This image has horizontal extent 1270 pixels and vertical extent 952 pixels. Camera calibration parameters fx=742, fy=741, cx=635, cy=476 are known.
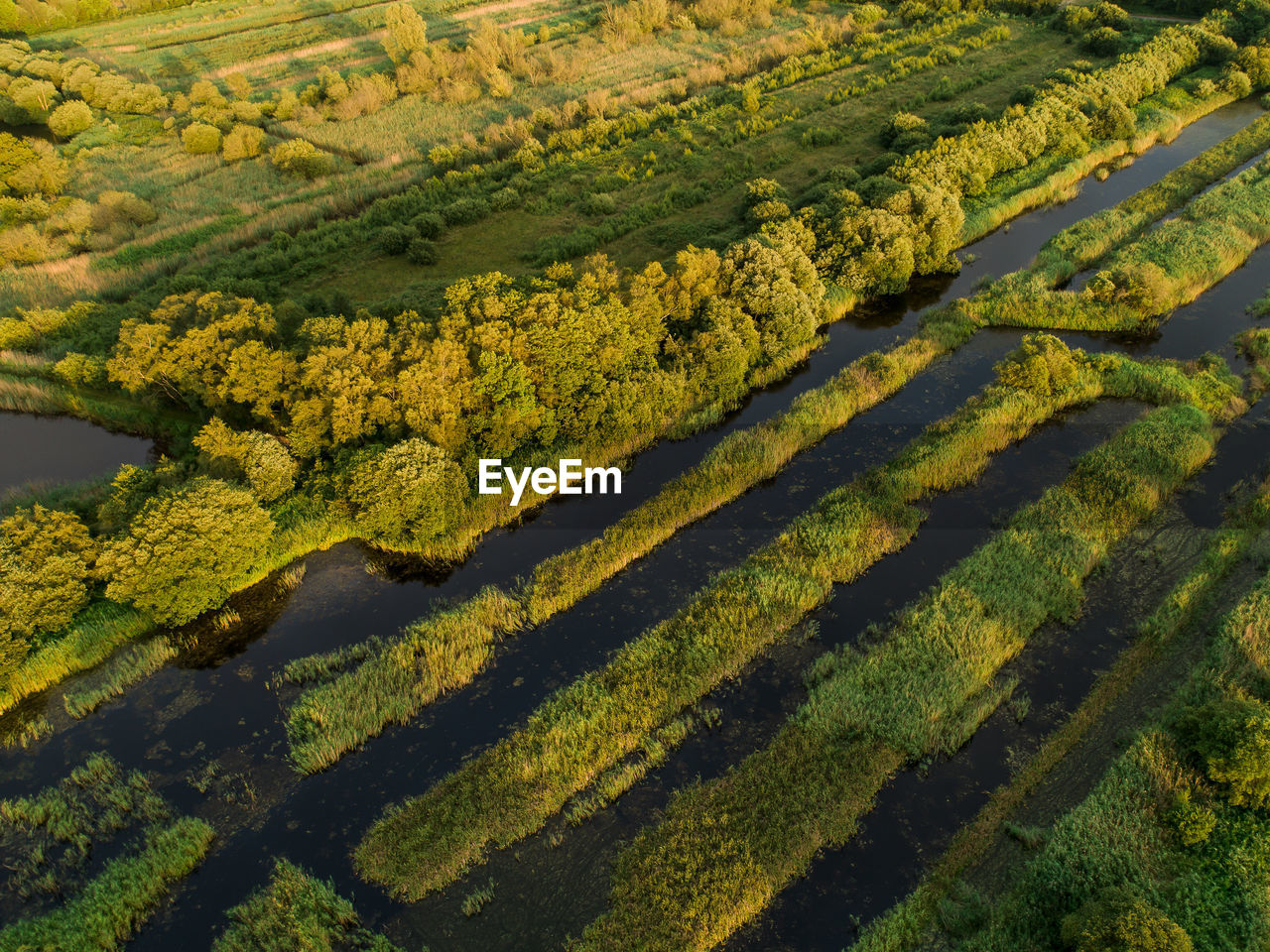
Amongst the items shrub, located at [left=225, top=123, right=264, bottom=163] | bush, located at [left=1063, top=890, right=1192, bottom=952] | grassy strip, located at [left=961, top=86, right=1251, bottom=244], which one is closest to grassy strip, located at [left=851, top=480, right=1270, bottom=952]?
bush, located at [left=1063, top=890, right=1192, bottom=952]

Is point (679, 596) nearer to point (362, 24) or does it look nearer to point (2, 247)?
point (2, 247)

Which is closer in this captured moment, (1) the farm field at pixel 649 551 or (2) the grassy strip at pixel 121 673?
(1) the farm field at pixel 649 551

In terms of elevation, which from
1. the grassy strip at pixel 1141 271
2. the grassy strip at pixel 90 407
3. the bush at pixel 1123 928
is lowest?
the bush at pixel 1123 928

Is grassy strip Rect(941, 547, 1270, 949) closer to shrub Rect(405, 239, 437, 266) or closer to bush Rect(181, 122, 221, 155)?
shrub Rect(405, 239, 437, 266)

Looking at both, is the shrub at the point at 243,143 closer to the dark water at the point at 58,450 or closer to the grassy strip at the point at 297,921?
the dark water at the point at 58,450

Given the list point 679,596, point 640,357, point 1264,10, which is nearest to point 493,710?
point 679,596

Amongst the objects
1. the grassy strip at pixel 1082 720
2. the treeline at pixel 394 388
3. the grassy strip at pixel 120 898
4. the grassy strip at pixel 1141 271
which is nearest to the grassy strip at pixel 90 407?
the treeline at pixel 394 388

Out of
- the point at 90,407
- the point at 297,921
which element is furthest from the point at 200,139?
the point at 297,921
